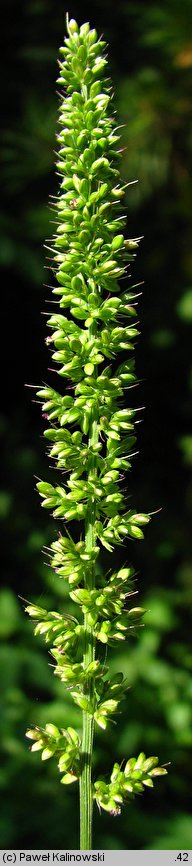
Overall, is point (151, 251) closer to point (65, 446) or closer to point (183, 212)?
point (183, 212)

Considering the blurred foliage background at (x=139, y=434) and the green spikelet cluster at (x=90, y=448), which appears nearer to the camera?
the green spikelet cluster at (x=90, y=448)

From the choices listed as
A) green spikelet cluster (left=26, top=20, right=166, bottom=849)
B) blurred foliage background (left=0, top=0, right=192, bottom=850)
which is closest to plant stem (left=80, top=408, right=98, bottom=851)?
green spikelet cluster (left=26, top=20, right=166, bottom=849)

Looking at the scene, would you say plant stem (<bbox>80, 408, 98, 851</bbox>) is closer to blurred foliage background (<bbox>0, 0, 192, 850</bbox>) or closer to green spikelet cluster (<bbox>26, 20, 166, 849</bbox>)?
green spikelet cluster (<bbox>26, 20, 166, 849</bbox>)

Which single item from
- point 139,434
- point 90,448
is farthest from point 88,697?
point 139,434

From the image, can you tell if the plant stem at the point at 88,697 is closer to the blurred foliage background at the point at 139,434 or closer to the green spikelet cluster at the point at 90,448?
the green spikelet cluster at the point at 90,448

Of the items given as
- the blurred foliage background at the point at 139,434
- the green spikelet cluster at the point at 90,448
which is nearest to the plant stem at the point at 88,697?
the green spikelet cluster at the point at 90,448

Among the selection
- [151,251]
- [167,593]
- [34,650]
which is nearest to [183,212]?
[151,251]

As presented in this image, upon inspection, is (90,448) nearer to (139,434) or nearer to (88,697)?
(88,697)
